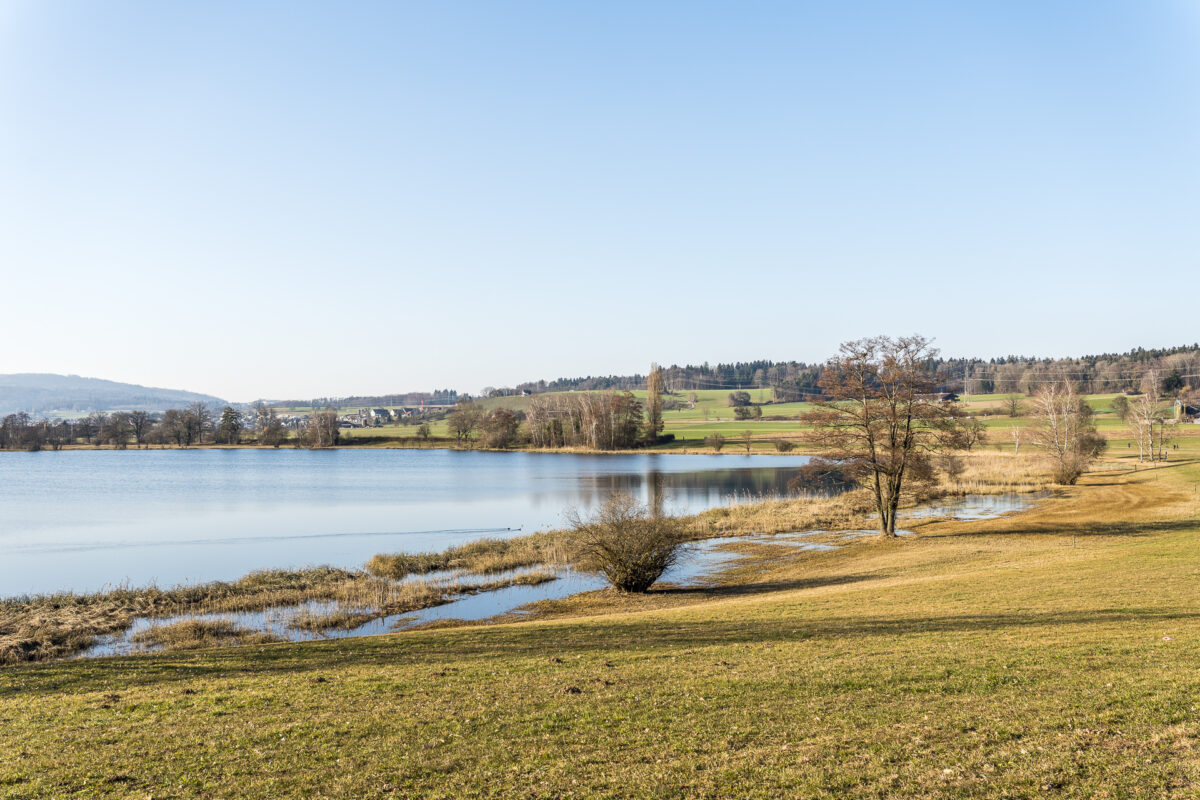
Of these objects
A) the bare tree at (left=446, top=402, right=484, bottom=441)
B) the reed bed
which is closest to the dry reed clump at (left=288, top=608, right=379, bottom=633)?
the reed bed

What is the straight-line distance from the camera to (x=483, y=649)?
16.2 m

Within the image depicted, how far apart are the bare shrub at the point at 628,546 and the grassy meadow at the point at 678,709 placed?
809cm

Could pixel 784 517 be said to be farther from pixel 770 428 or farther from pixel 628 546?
pixel 770 428

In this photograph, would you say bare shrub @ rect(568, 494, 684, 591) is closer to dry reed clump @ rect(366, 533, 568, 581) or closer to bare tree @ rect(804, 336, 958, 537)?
dry reed clump @ rect(366, 533, 568, 581)

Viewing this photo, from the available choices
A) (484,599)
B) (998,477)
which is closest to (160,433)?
(484,599)

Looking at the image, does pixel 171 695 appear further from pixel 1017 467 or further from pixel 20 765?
pixel 1017 467

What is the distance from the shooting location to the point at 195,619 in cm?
2480

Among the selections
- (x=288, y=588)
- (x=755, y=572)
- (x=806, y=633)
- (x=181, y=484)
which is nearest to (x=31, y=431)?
(x=181, y=484)

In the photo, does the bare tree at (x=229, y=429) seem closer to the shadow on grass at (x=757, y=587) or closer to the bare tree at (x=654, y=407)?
the bare tree at (x=654, y=407)

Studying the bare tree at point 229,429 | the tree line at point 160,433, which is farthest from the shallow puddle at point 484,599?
the bare tree at point 229,429

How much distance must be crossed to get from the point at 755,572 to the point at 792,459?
82.8m

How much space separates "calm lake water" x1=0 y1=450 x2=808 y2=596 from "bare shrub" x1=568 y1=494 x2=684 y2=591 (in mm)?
8366

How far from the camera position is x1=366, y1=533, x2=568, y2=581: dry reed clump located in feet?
113

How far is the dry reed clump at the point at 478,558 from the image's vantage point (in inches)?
1351
